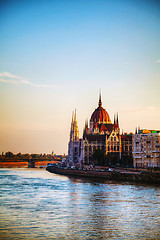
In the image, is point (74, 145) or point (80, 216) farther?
point (74, 145)

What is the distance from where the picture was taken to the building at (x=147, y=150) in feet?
300

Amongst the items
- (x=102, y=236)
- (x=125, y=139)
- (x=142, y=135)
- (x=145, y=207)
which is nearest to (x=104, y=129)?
(x=125, y=139)

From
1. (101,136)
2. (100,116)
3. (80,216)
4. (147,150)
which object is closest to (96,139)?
(101,136)

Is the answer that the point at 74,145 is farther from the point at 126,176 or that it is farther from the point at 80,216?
the point at 80,216

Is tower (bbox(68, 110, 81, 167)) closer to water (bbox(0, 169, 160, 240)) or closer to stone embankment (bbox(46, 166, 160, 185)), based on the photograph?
stone embankment (bbox(46, 166, 160, 185))

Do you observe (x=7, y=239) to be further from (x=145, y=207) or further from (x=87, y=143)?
(x=87, y=143)

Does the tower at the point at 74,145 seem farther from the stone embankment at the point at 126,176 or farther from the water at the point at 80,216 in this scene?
the water at the point at 80,216

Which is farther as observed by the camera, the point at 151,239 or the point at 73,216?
the point at 73,216

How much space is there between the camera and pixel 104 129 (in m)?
172

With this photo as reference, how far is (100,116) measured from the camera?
584 ft

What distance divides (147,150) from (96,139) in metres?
67.7

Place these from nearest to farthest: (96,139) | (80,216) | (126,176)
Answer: (80,216)
(126,176)
(96,139)

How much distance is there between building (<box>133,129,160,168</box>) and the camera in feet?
300

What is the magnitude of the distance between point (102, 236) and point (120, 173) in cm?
6025
